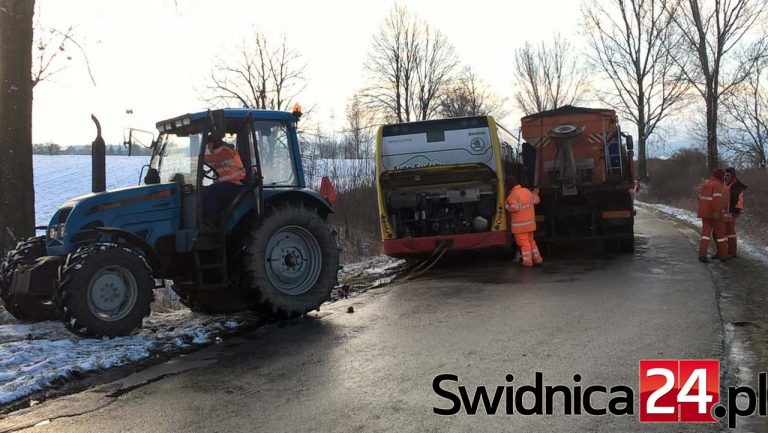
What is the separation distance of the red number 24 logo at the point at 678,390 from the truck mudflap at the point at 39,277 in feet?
18.1

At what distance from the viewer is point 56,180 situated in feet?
141

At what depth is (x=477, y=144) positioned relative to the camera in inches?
497

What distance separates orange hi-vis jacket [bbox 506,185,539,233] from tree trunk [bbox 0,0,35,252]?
785 cm

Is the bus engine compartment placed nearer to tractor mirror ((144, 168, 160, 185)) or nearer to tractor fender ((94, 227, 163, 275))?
tractor mirror ((144, 168, 160, 185))

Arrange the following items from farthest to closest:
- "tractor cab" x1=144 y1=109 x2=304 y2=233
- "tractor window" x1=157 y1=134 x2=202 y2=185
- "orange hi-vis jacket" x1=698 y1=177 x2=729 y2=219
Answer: "orange hi-vis jacket" x1=698 y1=177 x2=729 y2=219 → "tractor window" x1=157 y1=134 x2=202 y2=185 → "tractor cab" x1=144 y1=109 x2=304 y2=233

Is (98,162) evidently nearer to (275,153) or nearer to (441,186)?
(275,153)

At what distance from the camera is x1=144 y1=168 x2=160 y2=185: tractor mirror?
775 cm

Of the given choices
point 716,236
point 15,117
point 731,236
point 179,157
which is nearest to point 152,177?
point 179,157

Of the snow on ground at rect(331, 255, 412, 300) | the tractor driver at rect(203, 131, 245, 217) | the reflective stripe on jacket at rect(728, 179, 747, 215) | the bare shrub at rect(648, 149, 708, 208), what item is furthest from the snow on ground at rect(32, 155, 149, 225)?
the bare shrub at rect(648, 149, 708, 208)

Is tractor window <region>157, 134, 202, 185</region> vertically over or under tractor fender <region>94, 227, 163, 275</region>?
over

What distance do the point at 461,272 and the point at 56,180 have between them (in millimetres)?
39084

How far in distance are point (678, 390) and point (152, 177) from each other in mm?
6114

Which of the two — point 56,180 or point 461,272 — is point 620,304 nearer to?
point 461,272

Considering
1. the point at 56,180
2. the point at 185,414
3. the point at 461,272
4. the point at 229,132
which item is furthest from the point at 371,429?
the point at 56,180
